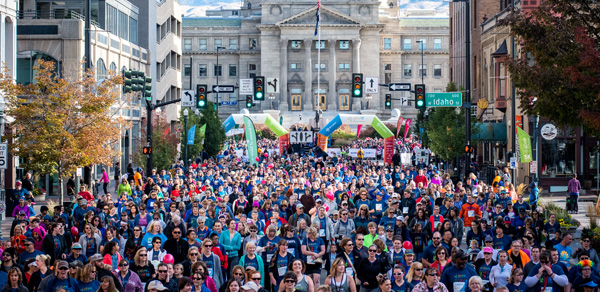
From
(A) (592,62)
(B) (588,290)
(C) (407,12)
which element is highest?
(C) (407,12)

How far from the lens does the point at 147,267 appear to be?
13.2 metres

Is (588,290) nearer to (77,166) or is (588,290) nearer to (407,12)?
(77,166)

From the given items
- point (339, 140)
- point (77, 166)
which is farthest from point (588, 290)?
point (339, 140)

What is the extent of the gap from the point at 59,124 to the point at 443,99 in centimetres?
1720

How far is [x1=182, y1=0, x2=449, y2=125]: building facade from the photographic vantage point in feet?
381

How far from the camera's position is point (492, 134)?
157 ft

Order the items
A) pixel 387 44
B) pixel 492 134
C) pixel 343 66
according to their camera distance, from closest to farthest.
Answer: pixel 492 134, pixel 343 66, pixel 387 44

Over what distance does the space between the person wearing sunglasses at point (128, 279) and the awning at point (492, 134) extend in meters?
36.2

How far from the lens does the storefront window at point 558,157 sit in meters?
40.7

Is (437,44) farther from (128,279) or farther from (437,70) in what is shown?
(128,279)

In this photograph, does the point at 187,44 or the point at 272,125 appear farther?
the point at 187,44

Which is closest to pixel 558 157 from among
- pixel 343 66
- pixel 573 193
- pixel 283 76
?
pixel 573 193

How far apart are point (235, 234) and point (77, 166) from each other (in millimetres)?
14610

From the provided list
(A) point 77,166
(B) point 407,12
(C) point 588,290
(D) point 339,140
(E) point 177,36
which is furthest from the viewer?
(B) point 407,12
